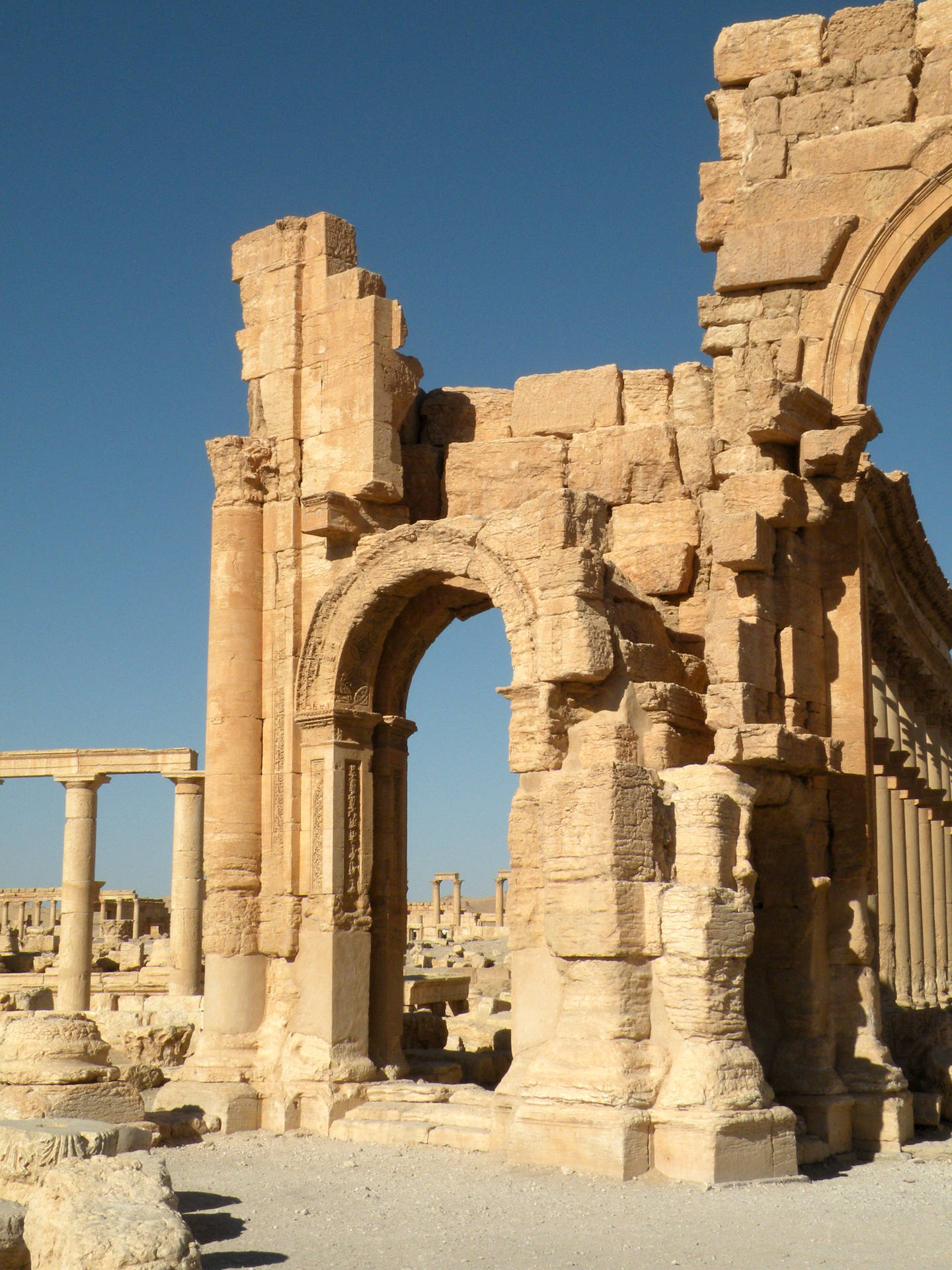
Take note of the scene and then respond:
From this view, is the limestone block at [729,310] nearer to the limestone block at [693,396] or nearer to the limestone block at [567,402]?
the limestone block at [693,396]

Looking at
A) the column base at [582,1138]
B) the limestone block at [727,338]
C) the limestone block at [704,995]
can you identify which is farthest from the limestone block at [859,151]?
the column base at [582,1138]

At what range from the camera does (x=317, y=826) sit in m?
12.3

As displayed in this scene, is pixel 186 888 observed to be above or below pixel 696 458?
below

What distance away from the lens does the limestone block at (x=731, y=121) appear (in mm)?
12227

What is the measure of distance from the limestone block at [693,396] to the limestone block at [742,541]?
5.59 ft

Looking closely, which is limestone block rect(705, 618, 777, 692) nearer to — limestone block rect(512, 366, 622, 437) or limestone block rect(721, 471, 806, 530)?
limestone block rect(721, 471, 806, 530)

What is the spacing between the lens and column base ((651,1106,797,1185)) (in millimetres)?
8773

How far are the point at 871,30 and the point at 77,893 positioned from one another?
15.5 meters

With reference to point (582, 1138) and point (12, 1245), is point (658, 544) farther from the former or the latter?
point (12, 1245)

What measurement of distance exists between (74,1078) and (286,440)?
5.58 m

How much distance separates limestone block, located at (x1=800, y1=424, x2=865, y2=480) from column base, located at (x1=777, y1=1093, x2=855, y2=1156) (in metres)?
4.43

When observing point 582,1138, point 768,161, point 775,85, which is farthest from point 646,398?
point 582,1138

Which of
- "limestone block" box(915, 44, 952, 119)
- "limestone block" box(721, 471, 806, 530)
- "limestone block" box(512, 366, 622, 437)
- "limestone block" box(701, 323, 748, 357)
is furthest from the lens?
"limestone block" box(512, 366, 622, 437)

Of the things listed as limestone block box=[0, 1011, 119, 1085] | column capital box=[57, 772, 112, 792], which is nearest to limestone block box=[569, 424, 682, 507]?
limestone block box=[0, 1011, 119, 1085]
